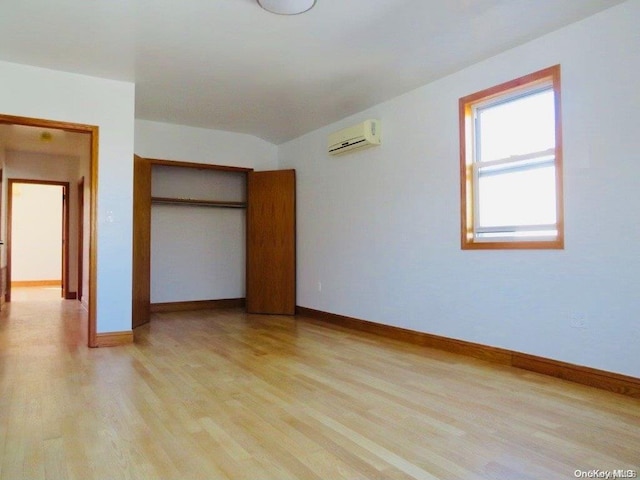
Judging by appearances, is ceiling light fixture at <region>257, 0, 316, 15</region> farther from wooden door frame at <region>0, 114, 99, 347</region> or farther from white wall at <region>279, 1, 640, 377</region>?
wooden door frame at <region>0, 114, 99, 347</region>

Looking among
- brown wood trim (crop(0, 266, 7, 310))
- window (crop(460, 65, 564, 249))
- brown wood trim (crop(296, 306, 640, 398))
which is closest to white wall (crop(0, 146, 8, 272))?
brown wood trim (crop(0, 266, 7, 310))

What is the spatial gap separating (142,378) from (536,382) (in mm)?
2674

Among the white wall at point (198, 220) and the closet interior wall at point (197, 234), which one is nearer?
the white wall at point (198, 220)

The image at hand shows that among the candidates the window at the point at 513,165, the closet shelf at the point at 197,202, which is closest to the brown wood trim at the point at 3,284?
the closet shelf at the point at 197,202

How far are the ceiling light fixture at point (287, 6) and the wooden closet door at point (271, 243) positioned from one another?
10.7ft

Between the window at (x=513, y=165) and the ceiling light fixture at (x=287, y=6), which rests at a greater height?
the ceiling light fixture at (x=287, y=6)

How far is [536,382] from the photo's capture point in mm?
2869

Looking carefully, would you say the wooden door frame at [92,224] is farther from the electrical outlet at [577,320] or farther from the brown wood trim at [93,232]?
the electrical outlet at [577,320]

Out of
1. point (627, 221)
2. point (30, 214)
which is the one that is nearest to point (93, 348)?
point (627, 221)

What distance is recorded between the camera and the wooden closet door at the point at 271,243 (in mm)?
6008

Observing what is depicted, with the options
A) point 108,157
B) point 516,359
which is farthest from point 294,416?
point 108,157

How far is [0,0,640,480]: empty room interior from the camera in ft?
6.62

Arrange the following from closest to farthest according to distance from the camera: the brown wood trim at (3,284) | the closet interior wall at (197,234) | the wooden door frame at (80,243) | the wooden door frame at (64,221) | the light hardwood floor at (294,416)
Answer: the light hardwood floor at (294,416)
the closet interior wall at (197,234)
the brown wood trim at (3,284)
the wooden door frame at (80,243)
the wooden door frame at (64,221)

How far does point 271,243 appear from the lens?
6109 millimetres
